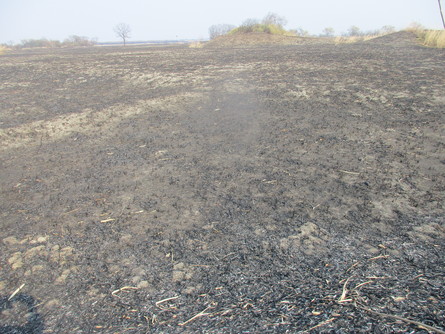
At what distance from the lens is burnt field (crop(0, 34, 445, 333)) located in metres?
1.94

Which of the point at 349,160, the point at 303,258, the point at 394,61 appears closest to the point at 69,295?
the point at 303,258

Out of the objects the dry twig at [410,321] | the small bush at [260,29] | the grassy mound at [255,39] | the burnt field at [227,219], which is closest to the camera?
the dry twig at [410,321]

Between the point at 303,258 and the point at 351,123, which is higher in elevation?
the point at 351,123

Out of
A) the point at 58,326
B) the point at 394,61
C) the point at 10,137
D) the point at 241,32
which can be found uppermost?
the point at 241,32

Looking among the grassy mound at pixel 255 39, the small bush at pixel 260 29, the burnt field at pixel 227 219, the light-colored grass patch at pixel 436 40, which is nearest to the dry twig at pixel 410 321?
the burnt field at pixel 227 219

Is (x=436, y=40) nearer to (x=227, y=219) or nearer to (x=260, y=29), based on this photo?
(x=227, y=219)

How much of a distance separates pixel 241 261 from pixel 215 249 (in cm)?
26

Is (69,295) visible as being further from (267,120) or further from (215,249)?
(267,120)

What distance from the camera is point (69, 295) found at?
7.00 feet

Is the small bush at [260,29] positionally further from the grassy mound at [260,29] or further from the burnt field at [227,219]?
the burnt field at [227,219]

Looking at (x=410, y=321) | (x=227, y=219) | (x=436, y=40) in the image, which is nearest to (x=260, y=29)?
(x=436, y=40)

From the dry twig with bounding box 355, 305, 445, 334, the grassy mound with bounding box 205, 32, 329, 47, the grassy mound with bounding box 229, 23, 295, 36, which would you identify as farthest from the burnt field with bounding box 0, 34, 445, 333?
the grassy mound with bounding box 229, 23, 295, 36

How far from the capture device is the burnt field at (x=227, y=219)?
6.35 ft

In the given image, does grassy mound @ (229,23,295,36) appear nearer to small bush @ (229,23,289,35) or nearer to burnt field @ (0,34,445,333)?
small bush @ (229,23,289,35)
